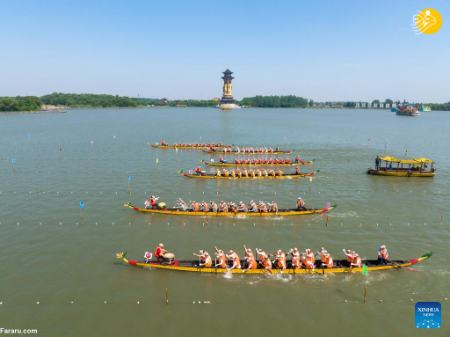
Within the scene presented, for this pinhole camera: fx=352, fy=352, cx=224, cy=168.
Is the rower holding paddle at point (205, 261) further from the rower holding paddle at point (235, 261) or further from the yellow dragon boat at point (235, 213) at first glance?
the yellow dragon boat at point (235, 213)

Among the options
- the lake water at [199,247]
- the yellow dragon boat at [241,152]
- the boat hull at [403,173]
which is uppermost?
the yellow dragon boat at [241,152]

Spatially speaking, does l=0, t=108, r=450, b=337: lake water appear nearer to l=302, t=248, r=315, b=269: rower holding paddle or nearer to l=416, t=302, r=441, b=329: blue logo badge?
l=302, t=248, r=315, b=269: rower holding paddle

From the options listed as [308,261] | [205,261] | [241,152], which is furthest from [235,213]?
[241,152]

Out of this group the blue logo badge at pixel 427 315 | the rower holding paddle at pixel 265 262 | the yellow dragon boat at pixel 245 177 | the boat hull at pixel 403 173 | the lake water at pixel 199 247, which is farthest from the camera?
the boat hull at pixel 403 173

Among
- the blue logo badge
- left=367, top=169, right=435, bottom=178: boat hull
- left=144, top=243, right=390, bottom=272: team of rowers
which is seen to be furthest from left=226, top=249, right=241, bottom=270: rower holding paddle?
left=367, top=169, right=435, bottom=178: boat hull

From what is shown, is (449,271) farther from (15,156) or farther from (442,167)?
(15,156)

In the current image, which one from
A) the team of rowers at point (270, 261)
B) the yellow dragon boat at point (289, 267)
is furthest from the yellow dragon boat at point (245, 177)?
the team of rowers at point (270, 261)

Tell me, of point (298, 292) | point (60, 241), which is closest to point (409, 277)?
point (298, 292)

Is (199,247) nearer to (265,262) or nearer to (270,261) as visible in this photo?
(265,262)

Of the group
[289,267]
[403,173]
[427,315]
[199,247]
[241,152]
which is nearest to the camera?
[427,315]

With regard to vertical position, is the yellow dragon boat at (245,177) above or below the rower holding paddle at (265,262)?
above

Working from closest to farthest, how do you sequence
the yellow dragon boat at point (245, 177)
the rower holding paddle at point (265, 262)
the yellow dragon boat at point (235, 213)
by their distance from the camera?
the rower holding paddle at point (265, 262)
the yellow dragon boat at point (235, 213)
the yellow dragon boat at point (245, 177)
